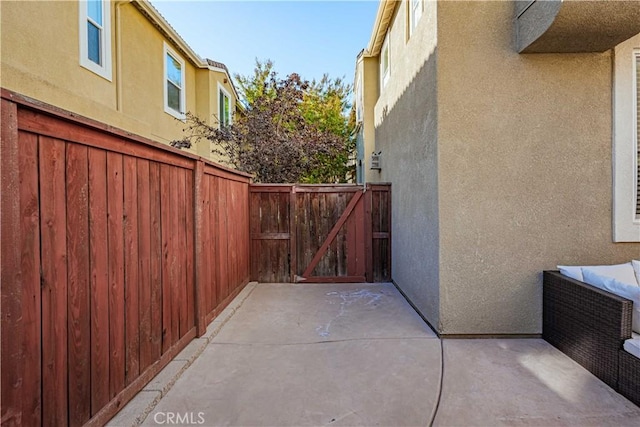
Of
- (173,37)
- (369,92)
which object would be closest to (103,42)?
(173,37)

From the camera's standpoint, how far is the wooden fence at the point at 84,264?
1478mm

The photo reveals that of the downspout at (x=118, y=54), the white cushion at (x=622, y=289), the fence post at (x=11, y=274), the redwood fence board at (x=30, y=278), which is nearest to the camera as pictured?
the fence post at (x=11, y=274)

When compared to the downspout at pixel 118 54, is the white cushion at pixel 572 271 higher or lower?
lower

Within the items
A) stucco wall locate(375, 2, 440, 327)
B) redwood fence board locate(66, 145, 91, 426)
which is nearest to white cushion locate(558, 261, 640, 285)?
stucco wall locate(375, 2, 440, 327)

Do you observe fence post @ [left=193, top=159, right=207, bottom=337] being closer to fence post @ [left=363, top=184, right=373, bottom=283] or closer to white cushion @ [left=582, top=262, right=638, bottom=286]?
fence post @ [left=363, top=184, right=373, bottom=283]

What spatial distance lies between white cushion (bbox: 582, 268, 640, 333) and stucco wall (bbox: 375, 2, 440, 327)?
4.65 feet

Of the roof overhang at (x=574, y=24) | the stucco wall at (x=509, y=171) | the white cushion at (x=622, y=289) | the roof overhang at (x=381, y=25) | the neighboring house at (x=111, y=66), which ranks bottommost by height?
the white cushion at (x=622, y=289)

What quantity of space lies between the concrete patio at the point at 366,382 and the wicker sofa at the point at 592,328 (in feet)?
0.36

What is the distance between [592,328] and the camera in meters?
2.91

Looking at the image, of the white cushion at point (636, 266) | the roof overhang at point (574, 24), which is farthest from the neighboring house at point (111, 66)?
the white cushion at point (636, 266)

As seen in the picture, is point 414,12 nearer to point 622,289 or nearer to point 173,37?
point 622,289

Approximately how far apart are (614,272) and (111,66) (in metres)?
8.01

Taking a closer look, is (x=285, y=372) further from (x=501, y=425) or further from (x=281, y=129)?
(x=281, y=129)

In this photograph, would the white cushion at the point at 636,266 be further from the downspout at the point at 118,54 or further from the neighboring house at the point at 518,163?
the downspout at the point at 118,54
